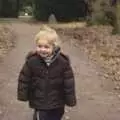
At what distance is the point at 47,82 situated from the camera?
527 centimetres

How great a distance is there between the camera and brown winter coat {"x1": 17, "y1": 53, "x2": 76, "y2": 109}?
526 cm

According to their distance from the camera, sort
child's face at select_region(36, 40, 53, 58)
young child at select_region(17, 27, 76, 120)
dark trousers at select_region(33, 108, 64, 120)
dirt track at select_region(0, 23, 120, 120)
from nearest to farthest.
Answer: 1. child's face at select_region(36, 40, 53, 58)
2. young child at select_region(17, 27, 76, 120)
3. dark trousers at select_region(33, 108, 64, 120)
4. dirt track at select_region(0, 23, 120, 120)

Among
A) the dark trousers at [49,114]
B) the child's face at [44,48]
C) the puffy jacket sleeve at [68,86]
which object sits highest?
the child's face at [44,48]

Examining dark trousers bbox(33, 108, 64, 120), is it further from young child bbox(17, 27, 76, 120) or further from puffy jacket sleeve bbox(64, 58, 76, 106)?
puffy jacket sleeve bbox(64, 58, 76, 106)

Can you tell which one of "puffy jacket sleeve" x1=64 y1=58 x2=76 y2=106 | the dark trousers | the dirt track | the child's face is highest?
the child's face

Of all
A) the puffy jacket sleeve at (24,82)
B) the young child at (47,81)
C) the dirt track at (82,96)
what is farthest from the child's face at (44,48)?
the dirt track at (82,96)

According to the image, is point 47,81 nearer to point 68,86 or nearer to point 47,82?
point 47,82

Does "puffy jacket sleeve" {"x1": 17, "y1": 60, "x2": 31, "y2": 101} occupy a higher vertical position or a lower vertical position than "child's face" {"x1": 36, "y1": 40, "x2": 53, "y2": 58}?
lower

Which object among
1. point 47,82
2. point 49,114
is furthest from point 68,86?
point 49,114

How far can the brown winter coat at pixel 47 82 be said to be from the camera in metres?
5.26

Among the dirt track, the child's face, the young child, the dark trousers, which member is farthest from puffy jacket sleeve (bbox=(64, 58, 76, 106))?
the dirt track

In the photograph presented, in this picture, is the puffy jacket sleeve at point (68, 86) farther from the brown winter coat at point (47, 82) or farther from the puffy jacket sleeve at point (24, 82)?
the puffy jacket sleeve at point (24, 82)

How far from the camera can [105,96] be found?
934 centimetres

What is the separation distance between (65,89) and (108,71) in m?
7.21
